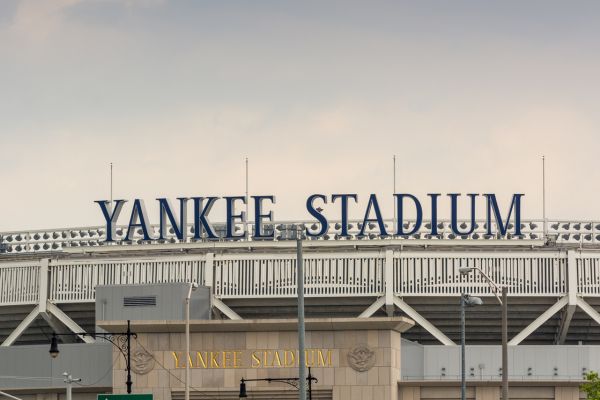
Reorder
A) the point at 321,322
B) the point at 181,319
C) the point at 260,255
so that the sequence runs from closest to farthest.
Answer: the point at 321,322 < the point at 181,319 < the point at 260,255

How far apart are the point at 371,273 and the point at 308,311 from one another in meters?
4.88

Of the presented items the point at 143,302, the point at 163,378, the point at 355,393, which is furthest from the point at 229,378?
the point at 143,302

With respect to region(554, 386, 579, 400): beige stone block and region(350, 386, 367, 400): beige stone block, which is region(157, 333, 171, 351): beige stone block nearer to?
region(350, 386, 367, 400): beige stone block

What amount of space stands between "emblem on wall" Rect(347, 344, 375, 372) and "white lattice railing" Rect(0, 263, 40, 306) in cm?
2609

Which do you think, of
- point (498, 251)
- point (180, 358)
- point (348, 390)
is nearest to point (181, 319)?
point (180, 358)

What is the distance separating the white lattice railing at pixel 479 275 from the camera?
115 meters

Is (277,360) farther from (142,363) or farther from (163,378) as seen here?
(142,363)

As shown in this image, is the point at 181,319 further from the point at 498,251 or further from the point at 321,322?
the point at 498,251

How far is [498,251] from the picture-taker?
4550 inches

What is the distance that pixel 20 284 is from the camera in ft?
393

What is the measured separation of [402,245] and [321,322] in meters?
15.8

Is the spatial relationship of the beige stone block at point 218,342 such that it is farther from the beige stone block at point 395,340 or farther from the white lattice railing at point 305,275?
the white lattice railing at point 305,275

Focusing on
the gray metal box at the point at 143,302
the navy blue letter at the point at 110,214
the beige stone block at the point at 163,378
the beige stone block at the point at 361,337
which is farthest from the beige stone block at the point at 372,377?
the navy blue letter at the point at 110,214

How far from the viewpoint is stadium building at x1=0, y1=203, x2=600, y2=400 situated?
102750 millimetres
